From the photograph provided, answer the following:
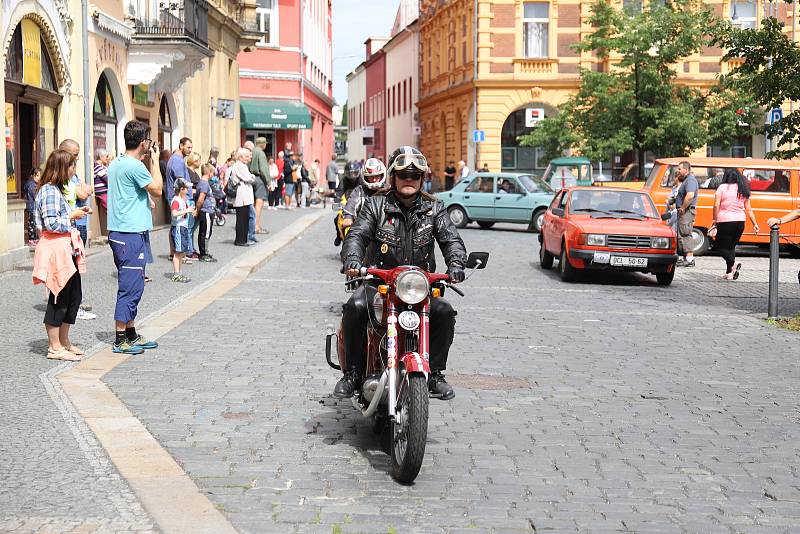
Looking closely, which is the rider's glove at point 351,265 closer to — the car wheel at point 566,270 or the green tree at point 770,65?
the green tree at point 770,65

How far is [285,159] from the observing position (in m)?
39.9

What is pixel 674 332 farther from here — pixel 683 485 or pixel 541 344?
pixel 683 485

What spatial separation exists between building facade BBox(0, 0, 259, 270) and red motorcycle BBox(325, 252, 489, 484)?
440 inches

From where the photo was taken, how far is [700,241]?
2342 cm

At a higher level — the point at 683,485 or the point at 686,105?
the point at 686,105

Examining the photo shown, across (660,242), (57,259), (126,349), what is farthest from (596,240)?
(57,259)

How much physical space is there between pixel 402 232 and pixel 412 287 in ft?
2.33

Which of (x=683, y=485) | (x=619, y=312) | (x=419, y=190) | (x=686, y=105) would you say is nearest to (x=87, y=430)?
(x=419, y=190)

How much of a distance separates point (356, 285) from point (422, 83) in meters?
59.4

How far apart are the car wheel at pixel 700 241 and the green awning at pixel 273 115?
32.4 meters

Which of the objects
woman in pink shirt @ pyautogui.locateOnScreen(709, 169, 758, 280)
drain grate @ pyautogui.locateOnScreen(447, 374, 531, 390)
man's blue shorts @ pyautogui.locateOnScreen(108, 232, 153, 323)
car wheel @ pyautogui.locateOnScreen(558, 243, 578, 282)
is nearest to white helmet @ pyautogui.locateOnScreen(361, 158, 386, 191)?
man's blue shorts @ pyautogui.locateOnScreen(108, 232, 153, 323)

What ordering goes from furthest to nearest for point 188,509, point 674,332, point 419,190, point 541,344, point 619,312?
1. point 619,312
2. point 674,332
3. point 541,344
4. point 419,190
5. point 188,509

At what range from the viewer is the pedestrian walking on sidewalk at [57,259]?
9.28m

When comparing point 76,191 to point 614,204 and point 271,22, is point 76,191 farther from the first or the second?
point 271,22
